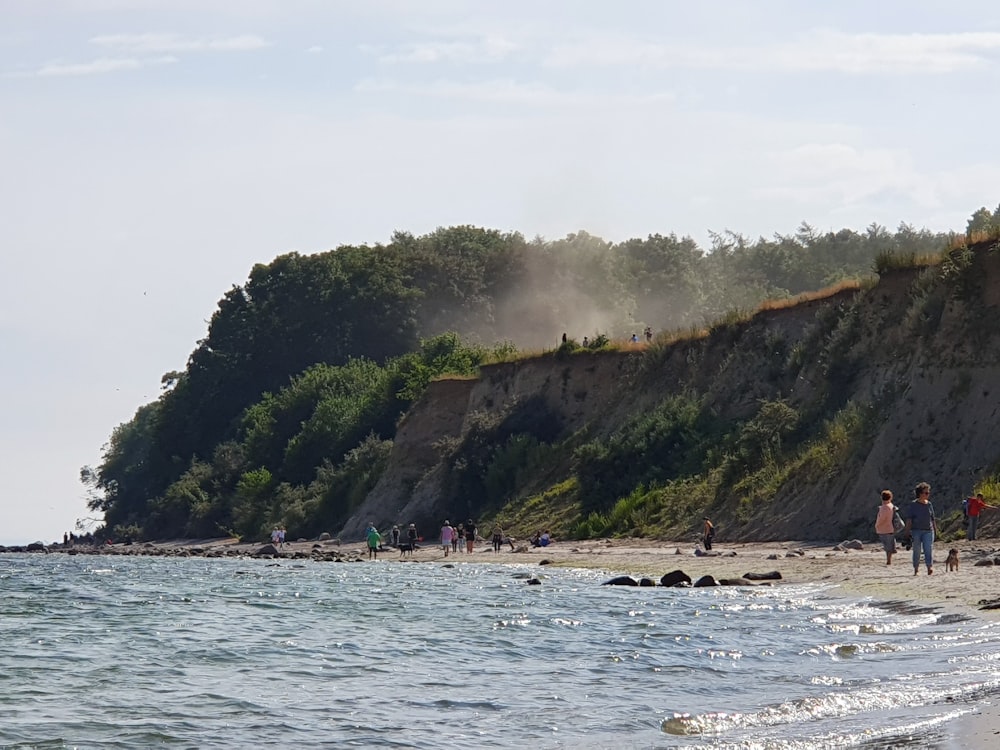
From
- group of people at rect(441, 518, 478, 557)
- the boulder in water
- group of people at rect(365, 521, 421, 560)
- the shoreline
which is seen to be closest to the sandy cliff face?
the shoreline

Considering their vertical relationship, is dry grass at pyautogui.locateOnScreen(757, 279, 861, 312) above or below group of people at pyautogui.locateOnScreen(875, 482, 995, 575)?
above

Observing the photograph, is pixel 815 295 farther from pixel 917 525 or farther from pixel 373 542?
pixel 917 525

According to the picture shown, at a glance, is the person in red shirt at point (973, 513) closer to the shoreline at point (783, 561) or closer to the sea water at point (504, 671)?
the shoreline at point (783, 561)

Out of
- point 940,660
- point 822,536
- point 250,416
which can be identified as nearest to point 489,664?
point 940,660

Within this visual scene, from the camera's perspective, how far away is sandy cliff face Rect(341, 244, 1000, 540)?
108ft

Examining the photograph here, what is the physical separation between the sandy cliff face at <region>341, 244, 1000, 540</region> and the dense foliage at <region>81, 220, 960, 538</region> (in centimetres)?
234

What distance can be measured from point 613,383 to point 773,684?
37.7m

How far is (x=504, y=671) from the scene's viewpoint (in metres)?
16.7

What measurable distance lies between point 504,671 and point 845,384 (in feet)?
80.5

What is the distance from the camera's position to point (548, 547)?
1650 inches

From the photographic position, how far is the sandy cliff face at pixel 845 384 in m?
33.0

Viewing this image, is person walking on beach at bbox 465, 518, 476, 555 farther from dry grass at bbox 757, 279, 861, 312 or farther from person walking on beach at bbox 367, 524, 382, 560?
dry grass at bbox 757, 279, 861, 312

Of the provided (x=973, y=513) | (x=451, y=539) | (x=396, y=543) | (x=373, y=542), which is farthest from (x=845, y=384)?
(x=396, y=543)

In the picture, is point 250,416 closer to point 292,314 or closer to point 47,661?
point 292,314
